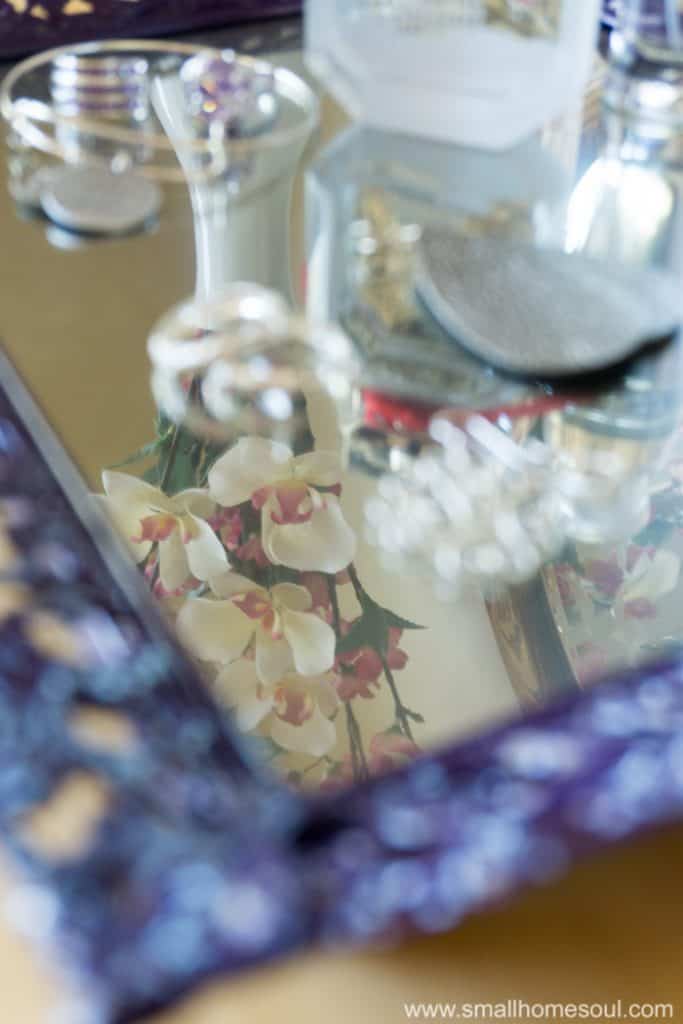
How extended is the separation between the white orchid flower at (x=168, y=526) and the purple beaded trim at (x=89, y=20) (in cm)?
33

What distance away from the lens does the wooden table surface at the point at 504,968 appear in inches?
13.2

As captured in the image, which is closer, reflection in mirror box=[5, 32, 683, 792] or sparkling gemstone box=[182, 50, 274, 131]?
reflection in mirror box=[5, 32, 683, 792]

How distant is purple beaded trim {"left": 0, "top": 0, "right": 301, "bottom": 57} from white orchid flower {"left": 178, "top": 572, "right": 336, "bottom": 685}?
38 cm

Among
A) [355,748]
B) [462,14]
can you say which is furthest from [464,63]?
[355,748]

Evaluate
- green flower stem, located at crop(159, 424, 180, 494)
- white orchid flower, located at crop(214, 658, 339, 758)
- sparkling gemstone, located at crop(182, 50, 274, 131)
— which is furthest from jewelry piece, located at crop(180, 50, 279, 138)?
white orchid flower, located at crop(214, 658, 339, 758)

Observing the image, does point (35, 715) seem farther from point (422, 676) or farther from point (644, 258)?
point (644, 258)

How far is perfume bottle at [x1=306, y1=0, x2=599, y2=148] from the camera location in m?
0.55

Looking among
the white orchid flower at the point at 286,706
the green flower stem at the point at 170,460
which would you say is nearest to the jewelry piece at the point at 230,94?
the green flower stem at the point at 170,460

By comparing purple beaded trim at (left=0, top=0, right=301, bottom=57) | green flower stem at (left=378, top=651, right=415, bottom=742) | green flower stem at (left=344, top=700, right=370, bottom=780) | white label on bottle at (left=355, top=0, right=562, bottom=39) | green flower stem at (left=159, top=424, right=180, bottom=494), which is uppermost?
white label on bottle at (left=355, top=0, right=562, bottom=39)

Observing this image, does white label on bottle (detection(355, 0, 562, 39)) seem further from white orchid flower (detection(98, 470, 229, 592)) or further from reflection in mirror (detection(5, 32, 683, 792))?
white orchid flower (detection(98, 470, 229, 592))

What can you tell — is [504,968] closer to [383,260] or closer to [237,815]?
[237,815]

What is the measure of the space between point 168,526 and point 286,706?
0.07m

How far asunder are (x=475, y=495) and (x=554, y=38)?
276 millimetres

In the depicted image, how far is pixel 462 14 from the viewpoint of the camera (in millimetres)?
563
